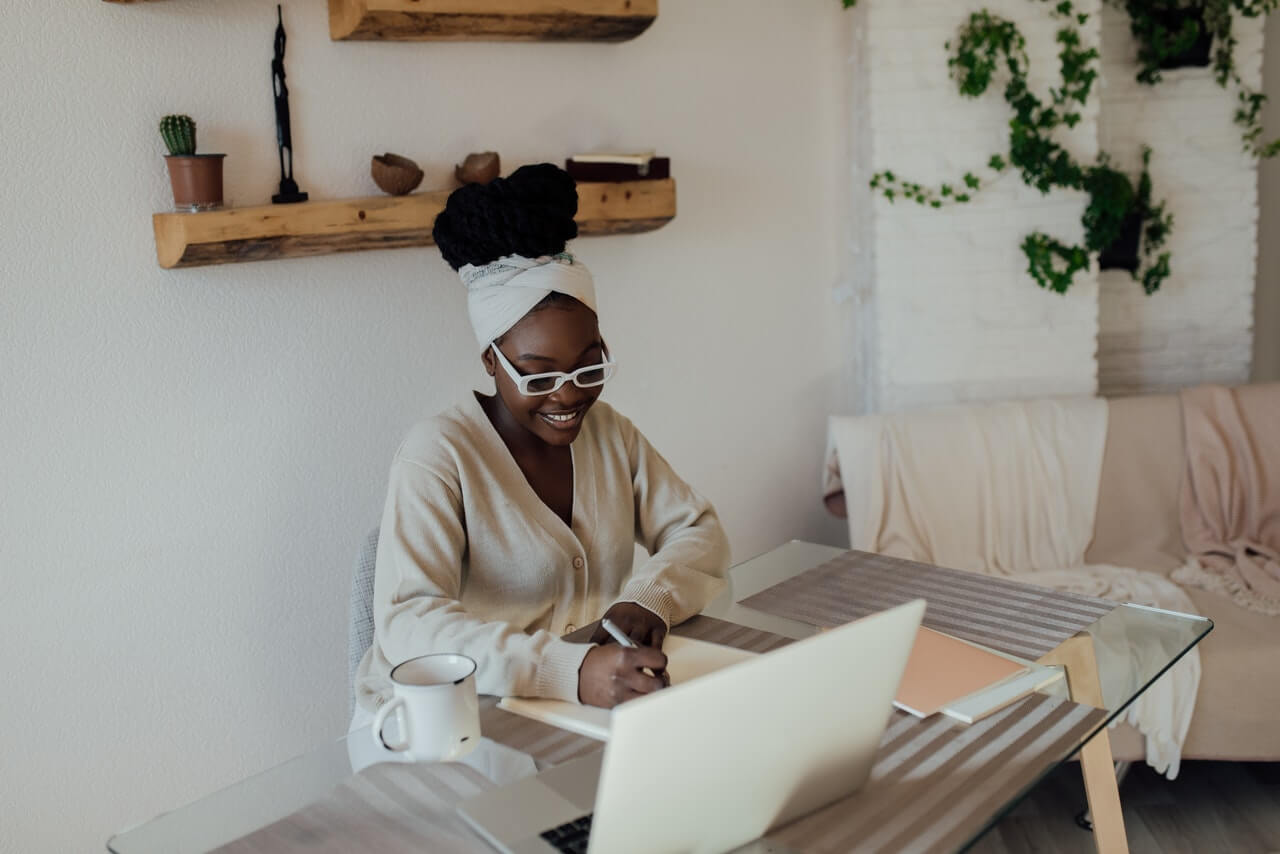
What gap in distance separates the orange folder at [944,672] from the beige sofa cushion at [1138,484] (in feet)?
5.39

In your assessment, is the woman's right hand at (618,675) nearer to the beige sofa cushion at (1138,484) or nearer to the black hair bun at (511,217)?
the black hair bun at (511,217)

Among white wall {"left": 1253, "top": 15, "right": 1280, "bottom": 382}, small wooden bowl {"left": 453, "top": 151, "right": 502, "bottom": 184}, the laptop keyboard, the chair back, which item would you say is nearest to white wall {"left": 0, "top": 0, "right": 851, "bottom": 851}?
small wooden bowl {"left": 453, "top": 151, "right": 502, "bottom": 184}

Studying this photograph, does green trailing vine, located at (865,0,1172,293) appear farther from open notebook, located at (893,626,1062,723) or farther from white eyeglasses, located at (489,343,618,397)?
open notebook, located at (893,626,1062,723)

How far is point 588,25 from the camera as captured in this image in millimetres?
2520

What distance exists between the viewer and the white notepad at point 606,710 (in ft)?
4.58

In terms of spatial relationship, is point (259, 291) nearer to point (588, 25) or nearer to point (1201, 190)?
point (588, 25)

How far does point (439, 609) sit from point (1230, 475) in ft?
7.19

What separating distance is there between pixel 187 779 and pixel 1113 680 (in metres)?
Answer: 1.67

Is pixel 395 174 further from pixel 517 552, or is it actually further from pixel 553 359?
pixel 517 552

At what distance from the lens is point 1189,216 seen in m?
3.43

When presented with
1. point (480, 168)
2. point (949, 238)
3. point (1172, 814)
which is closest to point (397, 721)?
point (480, 168)

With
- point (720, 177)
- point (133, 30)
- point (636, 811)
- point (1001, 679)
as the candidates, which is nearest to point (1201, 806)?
point (1001, 679)

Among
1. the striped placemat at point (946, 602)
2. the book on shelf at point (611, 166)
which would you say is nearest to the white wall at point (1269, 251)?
the book on shelf at point (611, 166)

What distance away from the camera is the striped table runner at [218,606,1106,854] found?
1.16 meters
